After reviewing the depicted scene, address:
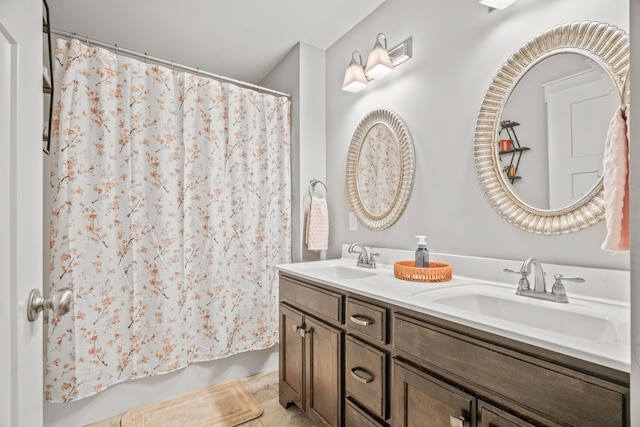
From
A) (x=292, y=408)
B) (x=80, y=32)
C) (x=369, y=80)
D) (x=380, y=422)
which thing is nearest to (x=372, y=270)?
(x=380, y=422)

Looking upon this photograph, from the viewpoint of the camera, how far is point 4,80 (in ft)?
1.96

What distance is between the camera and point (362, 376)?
51.1 inches

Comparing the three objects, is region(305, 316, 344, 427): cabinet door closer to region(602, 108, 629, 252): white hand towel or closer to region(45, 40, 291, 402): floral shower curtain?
region(45, 40, 291, 402): floral shower curtain

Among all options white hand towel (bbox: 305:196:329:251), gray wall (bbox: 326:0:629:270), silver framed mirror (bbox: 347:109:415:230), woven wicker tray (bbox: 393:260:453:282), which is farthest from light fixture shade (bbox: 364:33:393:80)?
woven wicker tray (bbox: 393:260:453:282)

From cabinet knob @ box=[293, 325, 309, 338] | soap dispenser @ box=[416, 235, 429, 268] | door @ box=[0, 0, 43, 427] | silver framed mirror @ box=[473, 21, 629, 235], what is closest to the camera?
door @ box=[0, 0, 43, 427]

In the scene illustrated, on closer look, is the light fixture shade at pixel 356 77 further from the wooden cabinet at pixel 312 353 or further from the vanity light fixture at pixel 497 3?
the wooden cabinet at pixel 312 353

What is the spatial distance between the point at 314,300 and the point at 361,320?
0.36 metres

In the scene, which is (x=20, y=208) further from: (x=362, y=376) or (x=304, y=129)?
(x=304, y=129)

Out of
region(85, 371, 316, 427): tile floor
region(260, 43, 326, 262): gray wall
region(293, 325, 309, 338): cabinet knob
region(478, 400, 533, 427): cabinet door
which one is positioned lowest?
region(85, 371, 316, 427): tile floor

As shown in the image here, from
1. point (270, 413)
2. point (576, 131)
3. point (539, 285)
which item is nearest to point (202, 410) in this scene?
point (270, 413)

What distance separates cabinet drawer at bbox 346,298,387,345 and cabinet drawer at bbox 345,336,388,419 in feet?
0.17

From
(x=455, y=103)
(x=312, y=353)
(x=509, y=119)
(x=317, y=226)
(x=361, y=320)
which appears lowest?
(x=312, y=353)

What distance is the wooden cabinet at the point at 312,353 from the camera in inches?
57.4

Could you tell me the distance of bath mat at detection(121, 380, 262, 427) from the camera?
1781 mm
